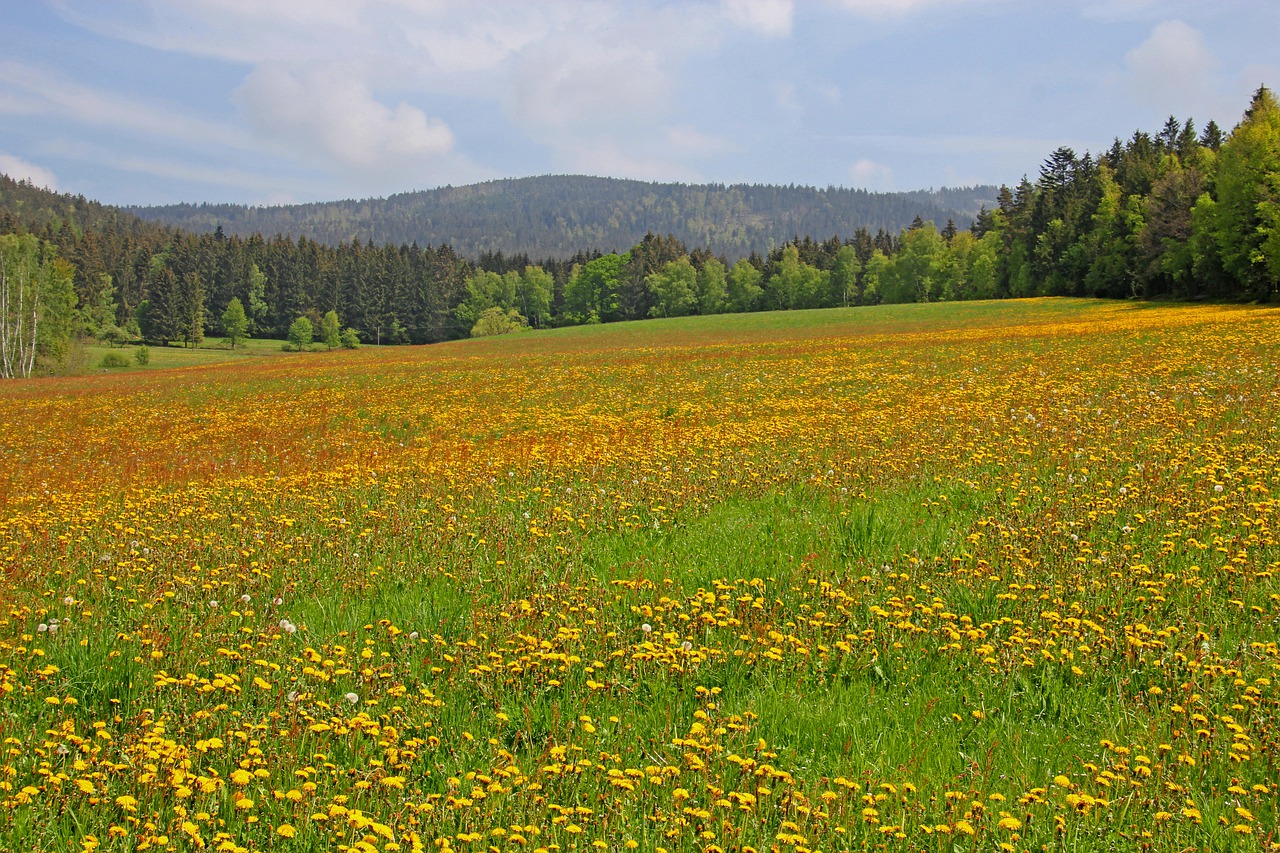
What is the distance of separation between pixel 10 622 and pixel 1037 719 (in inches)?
258

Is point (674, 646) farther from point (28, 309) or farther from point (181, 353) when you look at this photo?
point (181, 353)

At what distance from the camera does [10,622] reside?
222 inches

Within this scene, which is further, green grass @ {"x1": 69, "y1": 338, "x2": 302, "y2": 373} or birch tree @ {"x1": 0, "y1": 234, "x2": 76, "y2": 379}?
green grass @ {"x1": 69, "y1": 338, "x2": 302, "y2": 373}

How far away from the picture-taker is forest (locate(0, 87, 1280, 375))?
5362cm

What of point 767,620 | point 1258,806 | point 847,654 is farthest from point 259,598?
point 1258,806

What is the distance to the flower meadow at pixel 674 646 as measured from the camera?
3498 mm

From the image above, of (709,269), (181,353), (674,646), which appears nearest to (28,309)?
(181,353)

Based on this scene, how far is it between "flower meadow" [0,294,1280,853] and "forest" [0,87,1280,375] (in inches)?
1872

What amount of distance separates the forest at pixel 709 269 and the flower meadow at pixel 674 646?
4754 centimetres

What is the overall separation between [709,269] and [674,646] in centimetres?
12502

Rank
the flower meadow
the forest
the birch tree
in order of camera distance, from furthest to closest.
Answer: the birch tree
the forest
the flower meadow

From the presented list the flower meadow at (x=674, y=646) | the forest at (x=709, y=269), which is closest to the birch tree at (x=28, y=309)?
the forest at (x=709, y=269)

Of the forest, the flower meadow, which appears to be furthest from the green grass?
the flower meadow

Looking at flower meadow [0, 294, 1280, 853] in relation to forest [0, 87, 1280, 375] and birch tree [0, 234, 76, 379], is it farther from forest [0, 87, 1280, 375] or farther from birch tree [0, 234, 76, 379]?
birch tree [0, 234, 76, 379]
